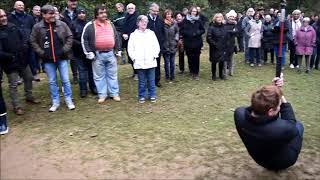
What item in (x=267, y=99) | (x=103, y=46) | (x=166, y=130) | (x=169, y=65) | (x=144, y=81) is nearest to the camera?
(x=267, y=99)

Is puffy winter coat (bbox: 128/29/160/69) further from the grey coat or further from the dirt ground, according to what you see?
the dirt ground

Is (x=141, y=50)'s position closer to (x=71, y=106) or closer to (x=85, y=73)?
(x=85, y=73)

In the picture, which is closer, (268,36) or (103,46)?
(103,46)

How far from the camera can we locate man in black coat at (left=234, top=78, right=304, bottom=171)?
177 inches

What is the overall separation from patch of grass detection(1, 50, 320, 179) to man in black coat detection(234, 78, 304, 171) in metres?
0.43

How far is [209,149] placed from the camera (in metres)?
6.11

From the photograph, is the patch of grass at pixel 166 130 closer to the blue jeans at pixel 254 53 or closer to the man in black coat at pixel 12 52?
the man in black coat at pixel 12 52

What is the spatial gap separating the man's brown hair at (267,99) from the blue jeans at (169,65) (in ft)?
20.3

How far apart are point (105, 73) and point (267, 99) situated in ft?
16.4

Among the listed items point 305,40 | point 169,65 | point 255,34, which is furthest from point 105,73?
point 305,40

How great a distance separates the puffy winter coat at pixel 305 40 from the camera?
39.9 ft

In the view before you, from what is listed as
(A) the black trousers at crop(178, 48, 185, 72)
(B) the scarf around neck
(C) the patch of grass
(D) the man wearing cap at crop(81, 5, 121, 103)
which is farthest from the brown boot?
(B) the scarf around neck

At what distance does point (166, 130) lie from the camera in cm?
695

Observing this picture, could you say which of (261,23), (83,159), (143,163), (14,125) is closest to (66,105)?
(14,125)
